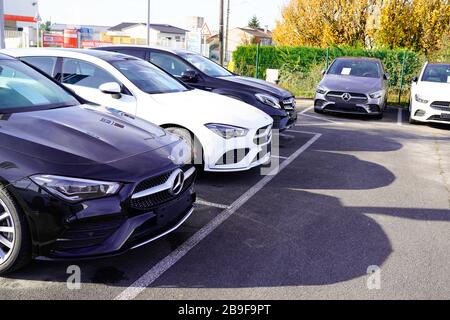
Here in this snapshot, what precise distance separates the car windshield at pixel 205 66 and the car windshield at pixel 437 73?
5.95 m

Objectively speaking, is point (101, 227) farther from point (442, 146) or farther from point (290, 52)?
point (290, 52)

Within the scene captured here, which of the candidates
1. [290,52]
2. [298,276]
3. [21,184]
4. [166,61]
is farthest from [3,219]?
[290,52]

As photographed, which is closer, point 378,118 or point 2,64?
point 2,64

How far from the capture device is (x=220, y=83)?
328 inches

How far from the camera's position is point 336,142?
916cm

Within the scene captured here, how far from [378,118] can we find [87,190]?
1094cm

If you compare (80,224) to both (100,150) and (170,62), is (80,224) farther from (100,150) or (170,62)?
(170,62)

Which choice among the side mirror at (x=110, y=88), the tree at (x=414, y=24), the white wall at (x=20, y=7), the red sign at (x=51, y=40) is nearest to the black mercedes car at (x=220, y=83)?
the side mirror at (x=110, y=88)

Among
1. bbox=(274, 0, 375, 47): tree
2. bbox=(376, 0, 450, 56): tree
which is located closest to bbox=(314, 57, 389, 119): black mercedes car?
bbox=(376, 0, 450, 56): tree

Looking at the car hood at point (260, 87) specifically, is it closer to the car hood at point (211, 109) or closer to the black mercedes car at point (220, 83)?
the black mercedes car at point (220, 83)

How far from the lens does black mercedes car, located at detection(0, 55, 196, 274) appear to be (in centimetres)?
307

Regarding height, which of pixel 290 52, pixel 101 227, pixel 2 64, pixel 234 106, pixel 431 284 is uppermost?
pixel 290 52

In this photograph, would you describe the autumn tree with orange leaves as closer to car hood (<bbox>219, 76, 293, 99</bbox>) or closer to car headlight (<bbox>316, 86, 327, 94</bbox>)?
car headlight (<bbox>316, 86, 327, 94</bbox>)

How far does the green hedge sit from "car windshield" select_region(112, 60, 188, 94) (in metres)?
11.8
